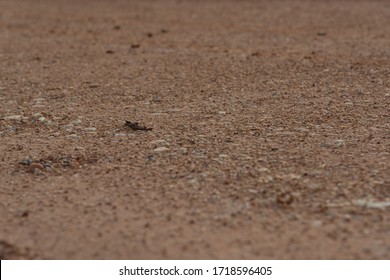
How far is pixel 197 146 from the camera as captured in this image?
4496 mm

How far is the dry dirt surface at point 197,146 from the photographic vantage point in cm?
333

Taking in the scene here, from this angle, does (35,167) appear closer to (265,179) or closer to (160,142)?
(160,142)

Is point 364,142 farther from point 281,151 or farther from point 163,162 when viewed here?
point 163,162

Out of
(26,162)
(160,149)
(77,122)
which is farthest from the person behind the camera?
(77,122)

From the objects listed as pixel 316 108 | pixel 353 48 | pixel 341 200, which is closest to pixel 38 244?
pixel 341 200

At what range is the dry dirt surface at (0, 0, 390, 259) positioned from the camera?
10.9 feet

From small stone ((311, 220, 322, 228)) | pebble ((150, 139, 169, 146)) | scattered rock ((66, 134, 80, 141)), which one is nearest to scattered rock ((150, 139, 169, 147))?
pebble ((150, 139, 169, 146))

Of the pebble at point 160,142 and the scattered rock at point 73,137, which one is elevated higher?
Result: the pebble at point 160,142

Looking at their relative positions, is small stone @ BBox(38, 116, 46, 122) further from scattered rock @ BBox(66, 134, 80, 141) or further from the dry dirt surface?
scattered rock @ BBox(66, 134, 80, 141)

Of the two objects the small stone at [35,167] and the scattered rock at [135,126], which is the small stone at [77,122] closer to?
the scattered rock at [135,126]

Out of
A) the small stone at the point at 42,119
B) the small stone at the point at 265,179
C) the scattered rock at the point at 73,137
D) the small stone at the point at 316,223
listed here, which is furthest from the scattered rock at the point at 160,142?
the small stone at the point at 316,223

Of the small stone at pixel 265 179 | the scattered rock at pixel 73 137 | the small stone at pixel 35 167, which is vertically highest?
the scattered rock at pixel 73 137

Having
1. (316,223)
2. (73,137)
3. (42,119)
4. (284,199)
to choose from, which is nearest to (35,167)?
(73,137)
